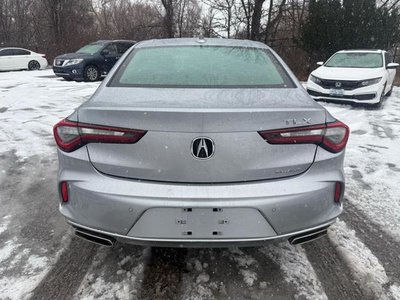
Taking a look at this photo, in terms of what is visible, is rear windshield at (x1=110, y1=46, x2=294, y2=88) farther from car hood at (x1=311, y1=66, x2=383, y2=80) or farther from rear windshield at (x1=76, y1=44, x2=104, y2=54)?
rear windshield at (x1=76, y1=44, x2=104, y2=54)

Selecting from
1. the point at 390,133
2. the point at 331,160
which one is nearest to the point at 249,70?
the point at 331,160

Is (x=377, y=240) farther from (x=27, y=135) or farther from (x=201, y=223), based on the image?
(x=27, y=135)

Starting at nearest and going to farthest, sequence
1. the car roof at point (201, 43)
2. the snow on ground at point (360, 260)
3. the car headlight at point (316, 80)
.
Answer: the snow on ground at point (360, 260) < the car roof at point (201, 43) < the car headlight at point (316, 80)

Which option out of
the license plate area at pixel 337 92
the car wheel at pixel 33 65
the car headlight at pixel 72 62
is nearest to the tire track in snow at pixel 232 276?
the license plate area at pixel 337 92

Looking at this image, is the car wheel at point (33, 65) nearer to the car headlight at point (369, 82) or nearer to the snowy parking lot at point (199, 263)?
the car headlight at point (369, 82)

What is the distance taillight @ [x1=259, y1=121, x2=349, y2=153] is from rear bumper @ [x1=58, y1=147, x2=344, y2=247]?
67 mm

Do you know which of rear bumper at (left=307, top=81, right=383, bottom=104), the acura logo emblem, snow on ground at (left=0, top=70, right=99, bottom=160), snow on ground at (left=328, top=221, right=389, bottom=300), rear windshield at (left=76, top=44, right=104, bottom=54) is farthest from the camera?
rear windshield at (left=76, top=44, right=104, bottom=54)

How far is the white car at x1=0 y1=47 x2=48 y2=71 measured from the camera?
62.0 feet

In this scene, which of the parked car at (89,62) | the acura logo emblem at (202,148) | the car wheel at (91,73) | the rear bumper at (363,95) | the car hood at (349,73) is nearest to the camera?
the acura logo emblem at (202,148)

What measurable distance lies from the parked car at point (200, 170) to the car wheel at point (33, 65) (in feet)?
66.5

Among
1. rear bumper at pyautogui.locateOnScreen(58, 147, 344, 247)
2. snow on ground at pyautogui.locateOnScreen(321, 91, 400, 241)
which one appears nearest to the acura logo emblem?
rear bumper at pyautogui.locateOnScreen(58, 147, 344, 247)

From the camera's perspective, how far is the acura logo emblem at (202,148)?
1.87m

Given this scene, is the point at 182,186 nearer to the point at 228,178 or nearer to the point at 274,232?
the point at 228,178

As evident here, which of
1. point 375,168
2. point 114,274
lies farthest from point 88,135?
point 375,168
